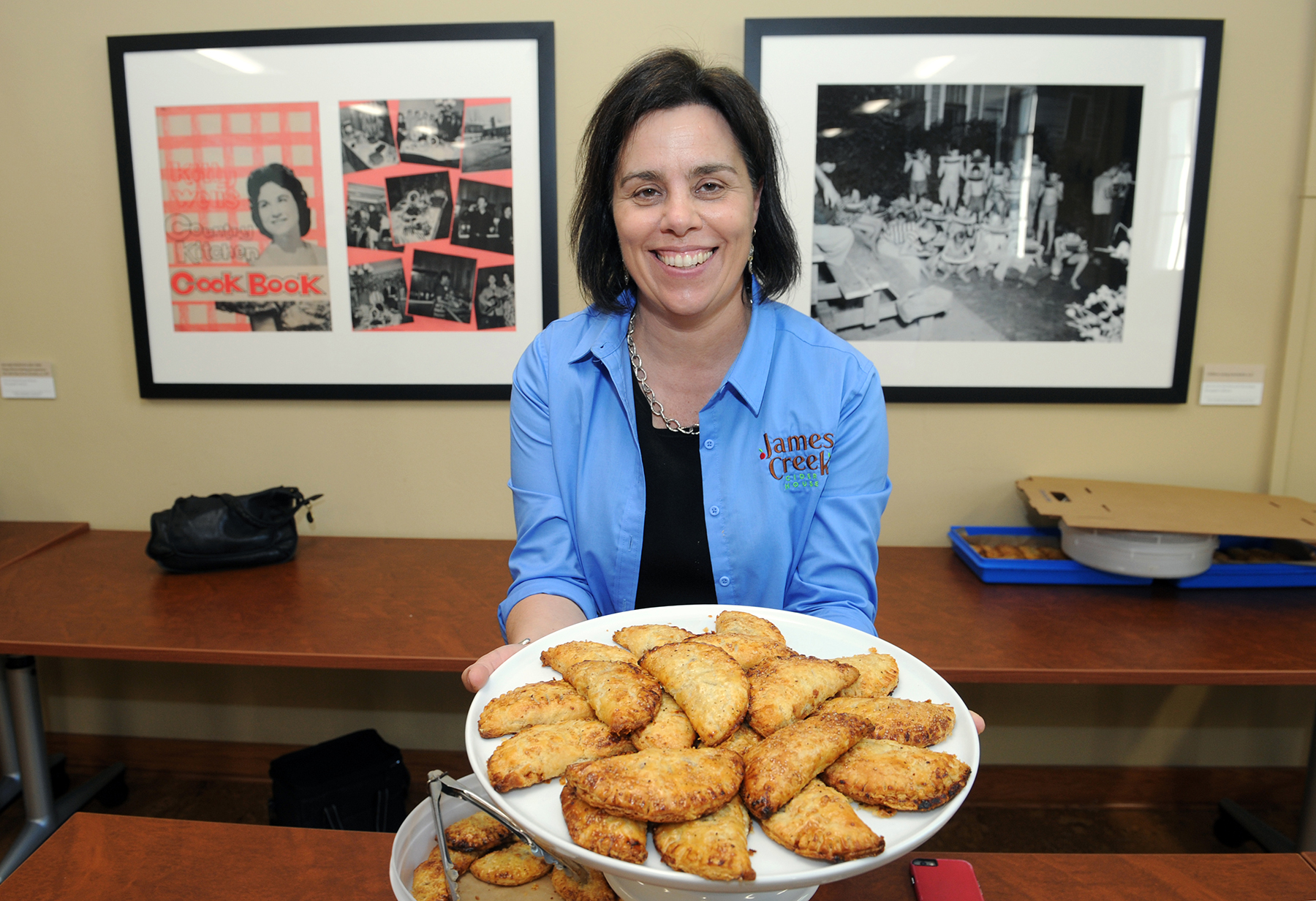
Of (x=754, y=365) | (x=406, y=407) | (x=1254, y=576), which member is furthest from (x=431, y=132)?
(x=1254, y=576)

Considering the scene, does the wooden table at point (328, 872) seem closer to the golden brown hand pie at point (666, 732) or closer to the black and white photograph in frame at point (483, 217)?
the golden brown hand pie at point (666, 732)

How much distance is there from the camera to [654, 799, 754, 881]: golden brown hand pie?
636 millimetres

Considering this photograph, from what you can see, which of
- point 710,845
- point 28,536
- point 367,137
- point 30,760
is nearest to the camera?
point 710,845

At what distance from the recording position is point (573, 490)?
150 cm

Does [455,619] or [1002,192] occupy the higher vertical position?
[1002,192]

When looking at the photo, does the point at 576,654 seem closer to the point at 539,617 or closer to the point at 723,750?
the point at 723,750

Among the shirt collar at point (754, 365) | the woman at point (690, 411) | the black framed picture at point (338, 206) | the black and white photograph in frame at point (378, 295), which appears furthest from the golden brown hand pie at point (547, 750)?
the black and white photograph in frame at point (378, 295)

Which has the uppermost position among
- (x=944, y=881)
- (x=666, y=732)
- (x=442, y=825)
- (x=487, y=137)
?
(x=487, y=137)

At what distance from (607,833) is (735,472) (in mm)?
831

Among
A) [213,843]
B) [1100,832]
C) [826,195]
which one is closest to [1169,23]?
[826,195]

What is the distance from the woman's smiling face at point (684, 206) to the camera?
132 centimetres

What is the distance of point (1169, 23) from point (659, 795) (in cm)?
262

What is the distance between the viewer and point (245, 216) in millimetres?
2465

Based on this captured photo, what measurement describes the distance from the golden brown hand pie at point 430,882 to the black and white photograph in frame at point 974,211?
192cm
